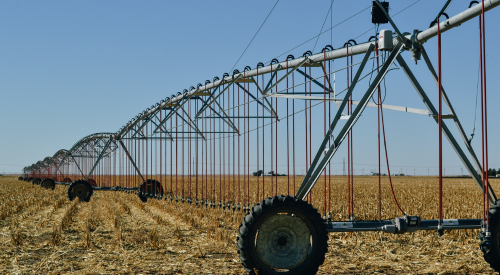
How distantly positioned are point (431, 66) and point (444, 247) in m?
3.96

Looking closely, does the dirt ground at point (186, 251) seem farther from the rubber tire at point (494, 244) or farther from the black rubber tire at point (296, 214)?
the black rubber tire at point (296, 214)

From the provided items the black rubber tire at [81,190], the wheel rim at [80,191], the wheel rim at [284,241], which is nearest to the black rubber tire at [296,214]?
the wheel rim at [284,241]

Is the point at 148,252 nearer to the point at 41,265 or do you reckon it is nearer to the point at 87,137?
the point at 41,265

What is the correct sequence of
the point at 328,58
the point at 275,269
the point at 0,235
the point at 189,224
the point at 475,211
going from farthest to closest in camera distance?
the point at 475,211
the point at 189,224
the point at 0,235
the point at 328,58
the point at 275,269

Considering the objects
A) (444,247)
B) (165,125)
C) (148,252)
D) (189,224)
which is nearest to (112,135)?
(165,125)

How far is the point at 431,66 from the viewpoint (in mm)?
6430

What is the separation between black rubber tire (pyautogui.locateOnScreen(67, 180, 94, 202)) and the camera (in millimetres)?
21984

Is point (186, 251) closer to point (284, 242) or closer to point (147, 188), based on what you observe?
point (284, 242)

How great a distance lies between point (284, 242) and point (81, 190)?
18392 millimetres

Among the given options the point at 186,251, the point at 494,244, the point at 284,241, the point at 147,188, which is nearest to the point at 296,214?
the point at 284,241

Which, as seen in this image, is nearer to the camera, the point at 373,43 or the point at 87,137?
the point at 373,43

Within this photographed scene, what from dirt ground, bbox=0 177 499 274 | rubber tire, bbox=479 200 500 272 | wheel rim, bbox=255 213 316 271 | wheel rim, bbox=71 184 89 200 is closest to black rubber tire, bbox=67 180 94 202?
wheel rim, bbox=71 184 89 200

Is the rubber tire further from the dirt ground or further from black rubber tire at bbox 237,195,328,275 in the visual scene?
black rubber tire at bbox 237,195,328,275

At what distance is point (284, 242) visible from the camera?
19.3 ft
